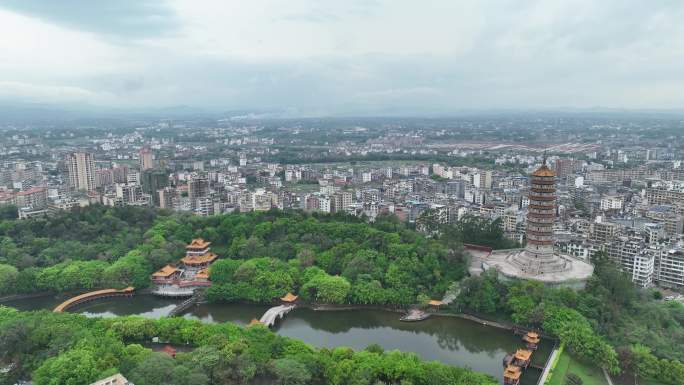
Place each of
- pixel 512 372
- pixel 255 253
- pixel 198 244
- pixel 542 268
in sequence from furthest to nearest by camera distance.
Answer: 1. pixel 198 244
2. pixel 255 253
3. pixel 542 268
4. pixel 512 372

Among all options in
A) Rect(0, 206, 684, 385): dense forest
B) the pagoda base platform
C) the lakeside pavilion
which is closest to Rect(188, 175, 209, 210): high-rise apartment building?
Rect(0, 206, 684, 385): dense forest

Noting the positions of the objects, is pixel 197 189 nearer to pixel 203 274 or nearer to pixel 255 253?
pixel 255 253

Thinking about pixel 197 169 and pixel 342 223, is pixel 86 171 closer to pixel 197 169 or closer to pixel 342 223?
pixel 197 169

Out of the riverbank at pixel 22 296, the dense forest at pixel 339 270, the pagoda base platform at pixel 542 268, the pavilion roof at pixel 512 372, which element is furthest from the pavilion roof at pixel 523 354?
the riverbank at pixel 22 296

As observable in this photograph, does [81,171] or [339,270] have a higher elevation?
[81,171]

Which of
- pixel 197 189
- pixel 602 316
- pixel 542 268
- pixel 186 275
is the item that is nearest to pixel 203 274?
pixel 186 275

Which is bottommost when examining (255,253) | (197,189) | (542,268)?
(255,253)

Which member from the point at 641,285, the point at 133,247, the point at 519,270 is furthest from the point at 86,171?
the point at 641,285

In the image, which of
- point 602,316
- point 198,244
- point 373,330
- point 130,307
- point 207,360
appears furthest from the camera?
point 198,244

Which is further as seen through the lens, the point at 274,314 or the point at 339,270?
the point at 339,270
